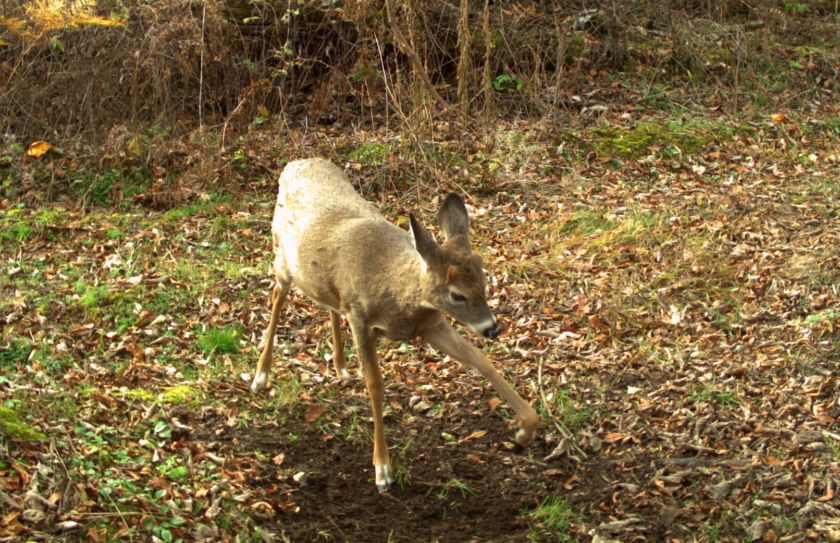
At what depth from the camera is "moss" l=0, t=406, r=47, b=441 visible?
17.9 feet

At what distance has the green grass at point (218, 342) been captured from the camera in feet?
26.0

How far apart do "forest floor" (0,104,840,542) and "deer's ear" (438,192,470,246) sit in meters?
1.49

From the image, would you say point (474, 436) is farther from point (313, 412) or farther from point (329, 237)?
point (329, 237)

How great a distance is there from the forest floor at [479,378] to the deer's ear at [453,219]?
149 cm

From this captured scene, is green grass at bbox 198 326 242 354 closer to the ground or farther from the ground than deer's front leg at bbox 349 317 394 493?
closer to the ground

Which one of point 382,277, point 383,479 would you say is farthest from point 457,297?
point 383,479

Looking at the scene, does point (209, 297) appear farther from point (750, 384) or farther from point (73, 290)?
point (750, 384)

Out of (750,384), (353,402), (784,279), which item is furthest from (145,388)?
(784,279)

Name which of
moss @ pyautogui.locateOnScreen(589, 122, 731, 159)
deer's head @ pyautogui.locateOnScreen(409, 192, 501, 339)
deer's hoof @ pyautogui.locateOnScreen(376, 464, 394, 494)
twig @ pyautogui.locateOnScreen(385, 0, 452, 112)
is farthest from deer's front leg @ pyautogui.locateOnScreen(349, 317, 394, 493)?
moss @ pyautogui.locateOnScreen(589, 122, 731, 159)

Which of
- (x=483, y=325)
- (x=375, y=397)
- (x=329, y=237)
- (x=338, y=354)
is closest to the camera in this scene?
(x=483, y=325)

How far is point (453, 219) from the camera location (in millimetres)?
5895

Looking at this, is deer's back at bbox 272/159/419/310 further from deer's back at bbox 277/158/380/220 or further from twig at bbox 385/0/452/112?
twig at bbox 385/0/452/112

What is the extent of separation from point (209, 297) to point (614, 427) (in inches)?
145

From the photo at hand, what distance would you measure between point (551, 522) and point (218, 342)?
10.8 ft
